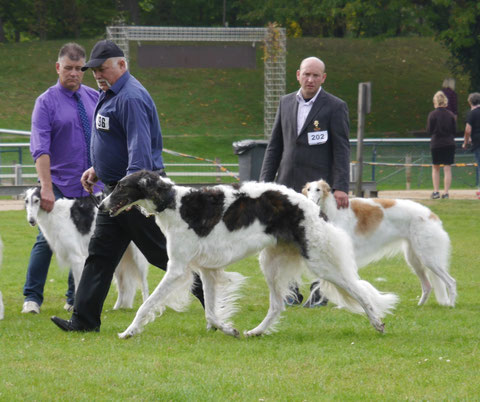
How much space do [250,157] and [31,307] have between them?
29.2 ft

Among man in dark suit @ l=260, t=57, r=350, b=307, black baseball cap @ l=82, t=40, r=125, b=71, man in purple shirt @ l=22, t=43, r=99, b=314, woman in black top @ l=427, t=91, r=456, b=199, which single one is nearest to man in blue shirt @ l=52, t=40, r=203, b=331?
black baseball cap @ l=82, t=40, r=125, b=71

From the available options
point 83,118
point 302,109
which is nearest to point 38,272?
point 83,118

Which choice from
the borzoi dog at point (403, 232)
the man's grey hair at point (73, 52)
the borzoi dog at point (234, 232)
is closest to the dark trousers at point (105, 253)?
the borzoi dog at point (234, 232)

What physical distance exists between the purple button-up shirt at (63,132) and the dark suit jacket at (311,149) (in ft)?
5.74

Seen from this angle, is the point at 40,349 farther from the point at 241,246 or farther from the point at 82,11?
the point at 82,11

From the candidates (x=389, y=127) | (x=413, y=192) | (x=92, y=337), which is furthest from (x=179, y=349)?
(x=389, y=127)

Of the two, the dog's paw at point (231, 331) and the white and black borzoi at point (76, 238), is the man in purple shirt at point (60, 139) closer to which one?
the white and black borzoi at point (76, 238)

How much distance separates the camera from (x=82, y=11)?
43656 mm

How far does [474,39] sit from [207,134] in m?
10.4

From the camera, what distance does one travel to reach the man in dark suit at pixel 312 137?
25.0 feet

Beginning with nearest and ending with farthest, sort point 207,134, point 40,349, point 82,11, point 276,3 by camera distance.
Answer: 1. point 40,349
2. point 207,134
3. point 276,3
4. point 82,11

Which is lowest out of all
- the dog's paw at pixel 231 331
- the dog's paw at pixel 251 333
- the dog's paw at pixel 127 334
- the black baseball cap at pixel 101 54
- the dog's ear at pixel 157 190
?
the dog's paw at pixel 251 333

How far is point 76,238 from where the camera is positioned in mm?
8188

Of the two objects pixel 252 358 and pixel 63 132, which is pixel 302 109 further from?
pixel 252 358
